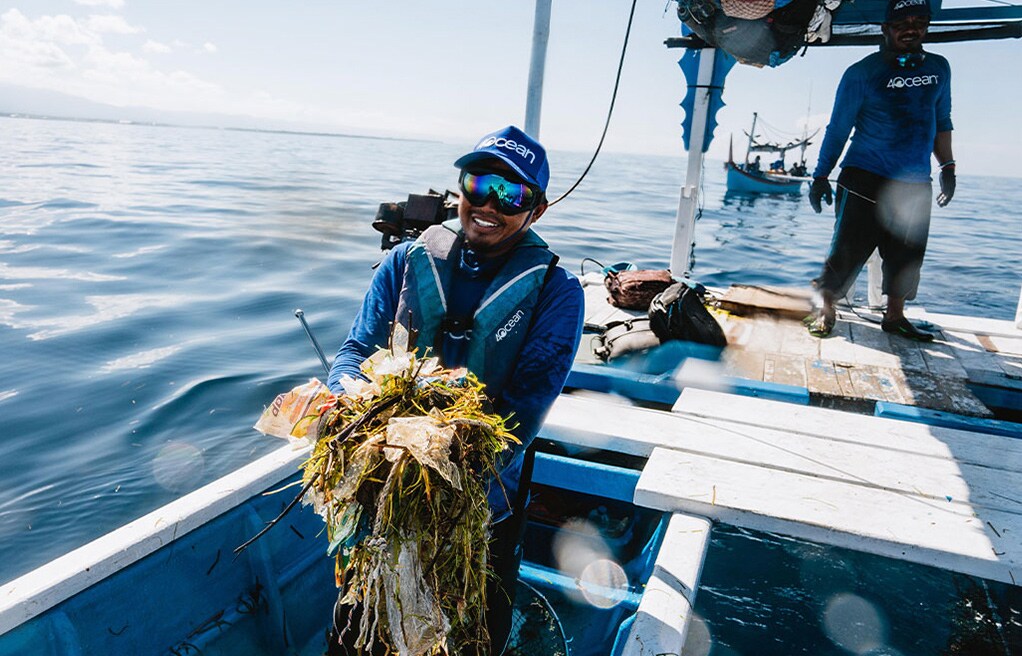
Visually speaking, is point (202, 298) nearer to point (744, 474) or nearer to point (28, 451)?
point (28, 451)

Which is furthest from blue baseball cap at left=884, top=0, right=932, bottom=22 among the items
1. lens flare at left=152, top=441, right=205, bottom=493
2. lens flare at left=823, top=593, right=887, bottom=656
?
lens flare at left=152, top=441, right=205, bottom=493

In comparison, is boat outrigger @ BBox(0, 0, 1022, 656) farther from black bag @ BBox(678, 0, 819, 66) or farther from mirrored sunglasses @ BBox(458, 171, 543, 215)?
mirrored sunglasses @ BBox(458, 171, 543, 215)

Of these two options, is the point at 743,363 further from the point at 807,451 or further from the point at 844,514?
the point at 844,514

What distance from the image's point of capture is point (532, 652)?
3.58 meters

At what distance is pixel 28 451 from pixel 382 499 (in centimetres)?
709

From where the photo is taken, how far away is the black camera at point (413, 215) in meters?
5.36

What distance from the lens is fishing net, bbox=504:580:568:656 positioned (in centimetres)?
358

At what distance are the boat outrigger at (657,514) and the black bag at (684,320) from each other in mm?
216

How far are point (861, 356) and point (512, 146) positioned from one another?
4.52 metres

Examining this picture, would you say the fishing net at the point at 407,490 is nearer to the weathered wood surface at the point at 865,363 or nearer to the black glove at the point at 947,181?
the weathered wood surface at the point at 865,363

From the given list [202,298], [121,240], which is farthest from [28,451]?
[121,240]

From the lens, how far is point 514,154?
2617 millimetres

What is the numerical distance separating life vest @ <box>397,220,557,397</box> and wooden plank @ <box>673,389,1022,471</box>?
2.01 metres

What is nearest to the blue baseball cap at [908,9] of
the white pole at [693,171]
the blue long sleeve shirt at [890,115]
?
the blue long sleeve shirt at [890,115]
